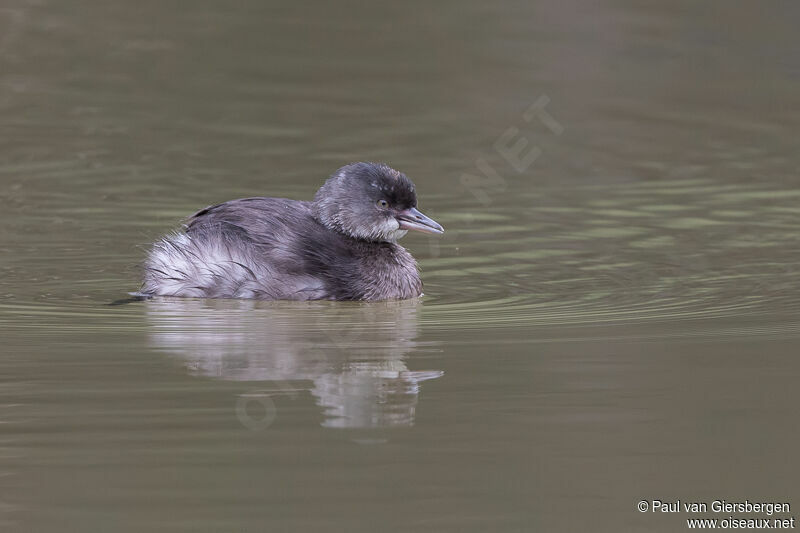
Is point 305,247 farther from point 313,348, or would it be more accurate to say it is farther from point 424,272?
point 313,348

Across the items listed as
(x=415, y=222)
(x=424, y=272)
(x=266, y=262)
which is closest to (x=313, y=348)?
(x=266, y=262)

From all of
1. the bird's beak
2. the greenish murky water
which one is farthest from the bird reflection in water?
the bird's beak

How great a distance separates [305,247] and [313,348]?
1676 millimetres

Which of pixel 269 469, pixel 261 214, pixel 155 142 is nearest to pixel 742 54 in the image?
pixel 155 142

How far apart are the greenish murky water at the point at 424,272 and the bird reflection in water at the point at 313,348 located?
1.1 inches

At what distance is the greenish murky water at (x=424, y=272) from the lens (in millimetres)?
4645

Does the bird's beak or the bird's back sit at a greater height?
the bird's beak

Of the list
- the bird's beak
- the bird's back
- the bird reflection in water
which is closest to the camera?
the bird reflection in water

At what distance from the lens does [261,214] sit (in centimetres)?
836

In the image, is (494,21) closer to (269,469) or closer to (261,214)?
(261,214)

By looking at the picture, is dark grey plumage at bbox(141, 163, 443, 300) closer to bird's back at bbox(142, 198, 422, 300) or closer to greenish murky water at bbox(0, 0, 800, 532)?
bird's back at bbox(142, 198, 422, 300)

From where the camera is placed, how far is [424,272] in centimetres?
938

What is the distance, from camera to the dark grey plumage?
825 centimetres

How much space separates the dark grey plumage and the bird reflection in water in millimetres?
109
